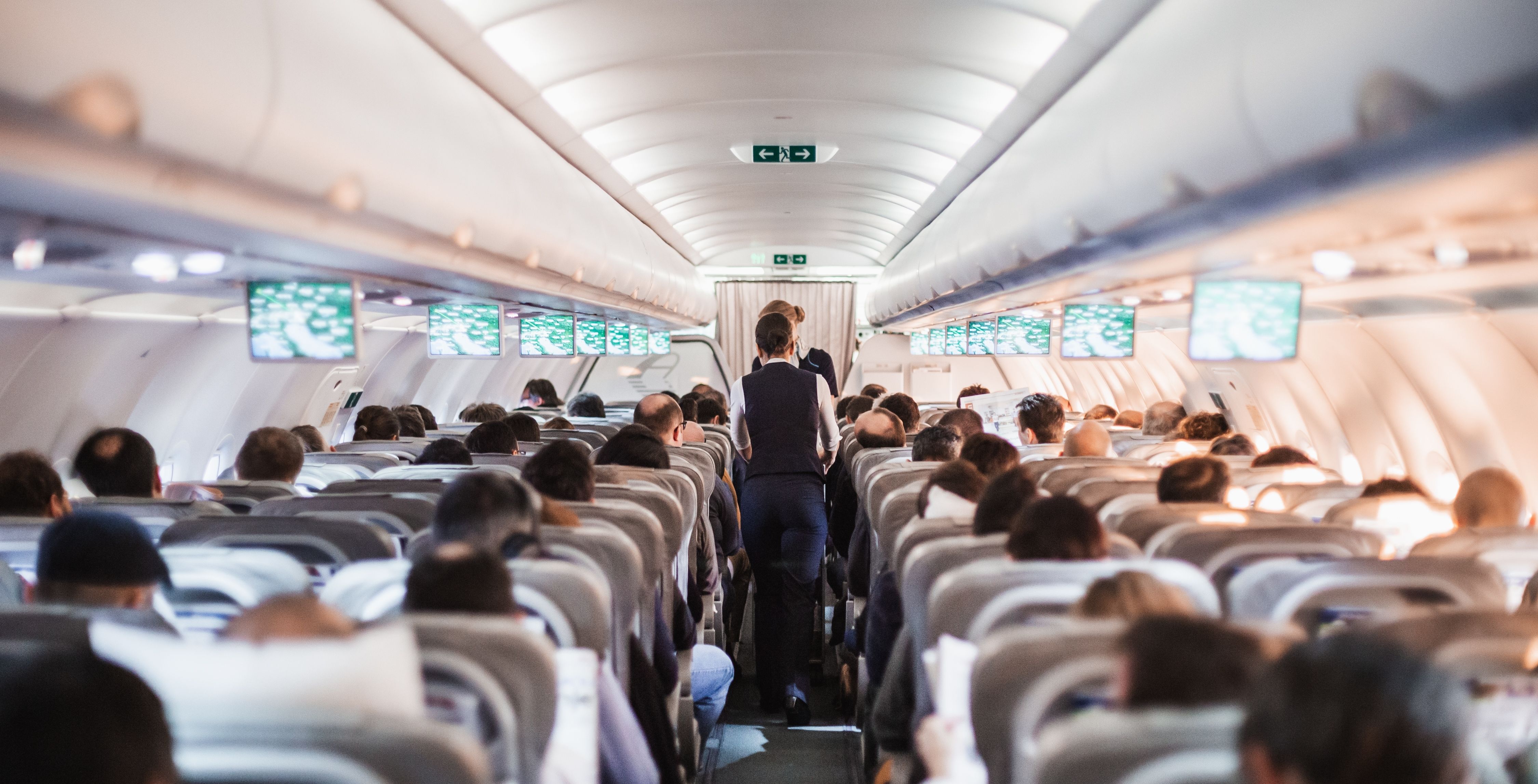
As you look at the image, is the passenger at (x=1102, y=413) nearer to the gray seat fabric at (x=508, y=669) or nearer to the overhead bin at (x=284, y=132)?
the overhead bin at (x=284, y=132)

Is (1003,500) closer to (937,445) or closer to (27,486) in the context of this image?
(937,445)

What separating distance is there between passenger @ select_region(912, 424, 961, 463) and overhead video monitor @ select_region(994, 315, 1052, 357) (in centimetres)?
699

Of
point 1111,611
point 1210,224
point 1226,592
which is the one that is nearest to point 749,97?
point 1210,224

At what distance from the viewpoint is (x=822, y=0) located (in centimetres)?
637

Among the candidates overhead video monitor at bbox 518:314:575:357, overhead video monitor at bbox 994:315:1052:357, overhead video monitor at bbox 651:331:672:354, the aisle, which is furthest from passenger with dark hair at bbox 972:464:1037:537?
overhead video monitor at bbox 651:331:672:354

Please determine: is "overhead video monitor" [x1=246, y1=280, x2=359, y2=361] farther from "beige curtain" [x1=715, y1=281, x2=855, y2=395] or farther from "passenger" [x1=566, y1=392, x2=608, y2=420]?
"beige curtain" [x1=715, y1=281, x2=855, y2=395]

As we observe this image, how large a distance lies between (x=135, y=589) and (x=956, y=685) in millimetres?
2299

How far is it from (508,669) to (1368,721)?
1597 mm

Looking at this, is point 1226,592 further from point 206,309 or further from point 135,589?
point 206,309

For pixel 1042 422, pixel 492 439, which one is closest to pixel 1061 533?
pixel 492 439

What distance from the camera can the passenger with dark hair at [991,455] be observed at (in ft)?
19.4

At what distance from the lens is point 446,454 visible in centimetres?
670

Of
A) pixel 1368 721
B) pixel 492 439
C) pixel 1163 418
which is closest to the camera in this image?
pixel 1368 721

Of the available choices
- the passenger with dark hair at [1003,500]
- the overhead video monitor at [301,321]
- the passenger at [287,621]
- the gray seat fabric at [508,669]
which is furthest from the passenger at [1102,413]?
the passenger at [287,621]
